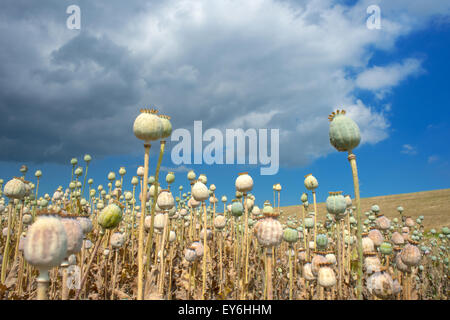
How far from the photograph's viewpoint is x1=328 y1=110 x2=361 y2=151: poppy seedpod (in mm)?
2304

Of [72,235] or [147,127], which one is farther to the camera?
[147,127]

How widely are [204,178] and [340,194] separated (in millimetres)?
2418

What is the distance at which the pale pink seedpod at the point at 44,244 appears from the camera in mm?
1315

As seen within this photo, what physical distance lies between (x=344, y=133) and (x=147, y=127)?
1575 millimetres

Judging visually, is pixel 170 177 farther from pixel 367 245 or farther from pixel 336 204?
pixel 367 245

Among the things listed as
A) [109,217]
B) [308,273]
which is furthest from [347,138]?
[109,217]

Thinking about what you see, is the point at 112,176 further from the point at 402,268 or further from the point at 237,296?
the point at 402,268

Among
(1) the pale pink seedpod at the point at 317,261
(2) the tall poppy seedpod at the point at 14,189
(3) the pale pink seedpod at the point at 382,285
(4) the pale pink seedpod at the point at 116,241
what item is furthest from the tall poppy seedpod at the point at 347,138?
(2) the tall poppy seedpod at the point at 14,189

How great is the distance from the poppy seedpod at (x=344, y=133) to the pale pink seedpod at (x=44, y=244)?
209cm

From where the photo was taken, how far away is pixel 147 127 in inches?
80.5

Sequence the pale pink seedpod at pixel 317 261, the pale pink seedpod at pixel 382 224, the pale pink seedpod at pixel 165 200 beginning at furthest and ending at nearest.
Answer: the pale pink seedpod at pixel 382 224 → the pale pink seedpod at pixel 165 200 → the pale pink seedpod at pixel 317 261

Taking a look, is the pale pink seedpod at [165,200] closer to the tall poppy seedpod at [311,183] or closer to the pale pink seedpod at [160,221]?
the pale pink seedpod at [160,221]
